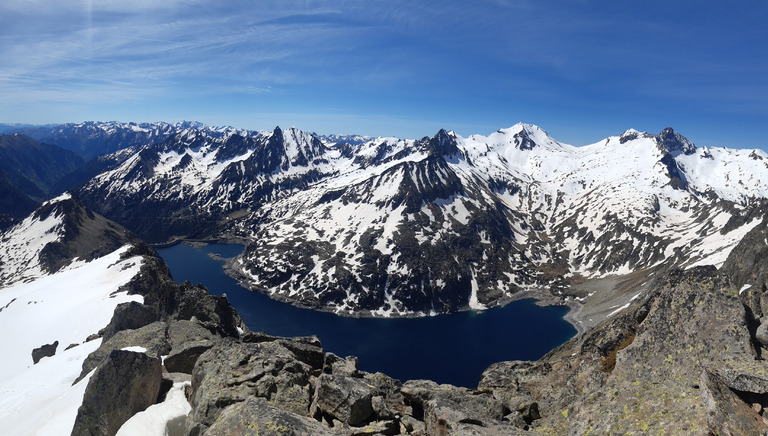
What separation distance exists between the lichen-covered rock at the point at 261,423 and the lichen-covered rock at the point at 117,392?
31.5ft

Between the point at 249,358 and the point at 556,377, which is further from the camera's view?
the point at 556,377

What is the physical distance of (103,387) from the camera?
21.7 m

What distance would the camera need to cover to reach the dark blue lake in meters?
142

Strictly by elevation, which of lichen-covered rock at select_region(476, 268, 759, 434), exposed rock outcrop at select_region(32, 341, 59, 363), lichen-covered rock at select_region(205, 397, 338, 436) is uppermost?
lichen-covered rock at select_region(476, 268, 759, 434)

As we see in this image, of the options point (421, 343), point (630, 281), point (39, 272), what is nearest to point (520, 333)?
point (421, 343)

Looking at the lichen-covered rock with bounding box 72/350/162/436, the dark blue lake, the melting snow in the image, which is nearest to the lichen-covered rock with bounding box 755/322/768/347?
→ the lichen-covered rock with bounding box 72/350/162/436

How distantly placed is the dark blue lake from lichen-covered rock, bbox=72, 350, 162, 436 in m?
116

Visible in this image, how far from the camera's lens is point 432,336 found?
6732 inches

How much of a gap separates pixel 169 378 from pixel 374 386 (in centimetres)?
1636

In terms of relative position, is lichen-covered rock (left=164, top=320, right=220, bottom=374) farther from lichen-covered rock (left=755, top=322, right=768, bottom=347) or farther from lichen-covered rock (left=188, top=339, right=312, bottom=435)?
lichen-covered rock (left=755, top=322, right=768, bottom=347)

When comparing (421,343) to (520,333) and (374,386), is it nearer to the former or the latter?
(520,333)

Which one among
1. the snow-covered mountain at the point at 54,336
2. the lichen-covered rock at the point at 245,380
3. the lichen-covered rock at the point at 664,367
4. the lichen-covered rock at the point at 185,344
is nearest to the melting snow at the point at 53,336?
the snow-covered mountain at the point at 54,336

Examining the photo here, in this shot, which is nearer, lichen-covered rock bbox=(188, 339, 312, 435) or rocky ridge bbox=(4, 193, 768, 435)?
rocky ridge bbox=(4, 193, 768, 435)

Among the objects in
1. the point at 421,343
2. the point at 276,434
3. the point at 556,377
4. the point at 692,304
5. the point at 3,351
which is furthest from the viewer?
the point at 421,343
